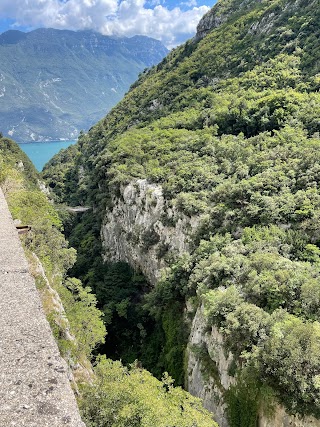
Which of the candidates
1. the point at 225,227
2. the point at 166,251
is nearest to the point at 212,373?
the point at 225,227

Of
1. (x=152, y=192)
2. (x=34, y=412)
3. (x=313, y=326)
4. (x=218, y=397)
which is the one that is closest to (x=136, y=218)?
(x=152, y=192)

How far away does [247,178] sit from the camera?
2731cm

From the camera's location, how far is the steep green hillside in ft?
47.1

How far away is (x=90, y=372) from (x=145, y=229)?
17334mm

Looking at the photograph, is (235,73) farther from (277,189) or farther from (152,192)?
(277,189)

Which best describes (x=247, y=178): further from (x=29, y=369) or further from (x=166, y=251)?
(x=29, y=369)

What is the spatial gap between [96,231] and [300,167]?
2897 cm

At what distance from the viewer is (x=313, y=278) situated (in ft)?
51.6

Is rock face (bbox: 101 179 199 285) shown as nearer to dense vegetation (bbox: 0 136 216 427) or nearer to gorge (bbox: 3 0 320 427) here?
gorge (bbox: 3 0 320 427)

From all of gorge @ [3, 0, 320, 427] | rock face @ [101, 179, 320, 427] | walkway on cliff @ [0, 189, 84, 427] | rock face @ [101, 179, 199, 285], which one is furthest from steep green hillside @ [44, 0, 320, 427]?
walkway on cliff @ [0, 189, 84, 427]

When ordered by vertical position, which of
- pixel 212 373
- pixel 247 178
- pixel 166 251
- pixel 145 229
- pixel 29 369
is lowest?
pixel 212 373

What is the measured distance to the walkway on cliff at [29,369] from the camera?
8047mm

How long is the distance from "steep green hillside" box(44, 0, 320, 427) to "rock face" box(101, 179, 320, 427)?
71 centimetres

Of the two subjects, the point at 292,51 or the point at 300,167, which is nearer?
the point at 300,167
